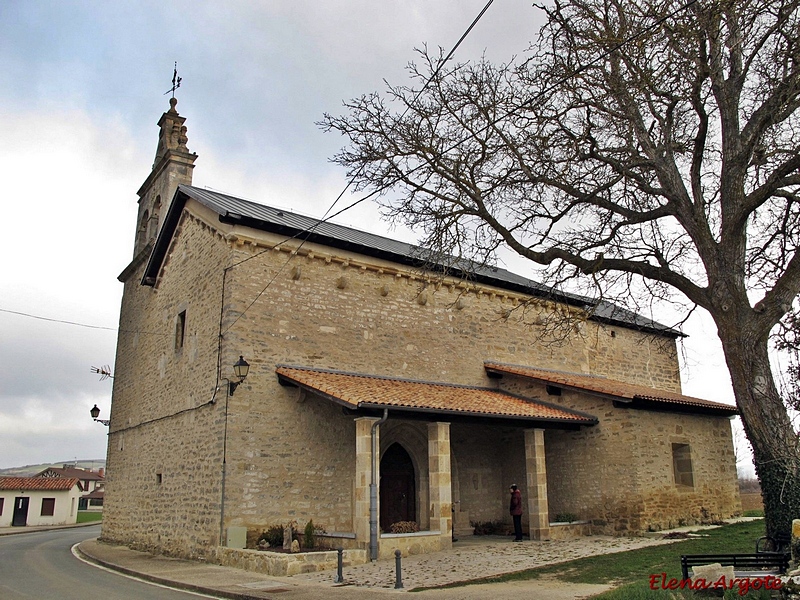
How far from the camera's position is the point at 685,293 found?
912cm

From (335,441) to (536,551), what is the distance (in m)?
4.56

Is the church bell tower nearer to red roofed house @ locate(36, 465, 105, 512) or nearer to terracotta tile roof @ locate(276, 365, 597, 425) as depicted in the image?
terracotta tile roof @ locate(276, 365, 597, 425)

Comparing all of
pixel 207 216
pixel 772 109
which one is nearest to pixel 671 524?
pixel 772 109

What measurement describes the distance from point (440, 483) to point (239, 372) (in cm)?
450

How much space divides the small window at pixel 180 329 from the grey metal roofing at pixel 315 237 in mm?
2588

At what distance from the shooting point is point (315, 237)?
47.3 feet

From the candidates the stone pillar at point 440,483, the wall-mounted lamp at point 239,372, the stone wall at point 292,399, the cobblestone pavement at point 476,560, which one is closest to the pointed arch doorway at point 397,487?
the stone wall at point 292,399

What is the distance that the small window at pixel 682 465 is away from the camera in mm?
15570

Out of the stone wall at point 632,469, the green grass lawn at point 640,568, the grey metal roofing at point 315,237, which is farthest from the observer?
the stone wall at point 632,469

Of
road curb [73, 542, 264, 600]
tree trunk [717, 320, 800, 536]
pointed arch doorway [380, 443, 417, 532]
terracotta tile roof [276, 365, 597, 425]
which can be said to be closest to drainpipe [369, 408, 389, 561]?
terracotta tile roof [276, 365, 597, 425]

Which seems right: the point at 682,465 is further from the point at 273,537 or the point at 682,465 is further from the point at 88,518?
the point at 88,518

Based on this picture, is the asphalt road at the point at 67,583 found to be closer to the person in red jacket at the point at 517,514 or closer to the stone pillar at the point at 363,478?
the stone pillar at the point at 363,478

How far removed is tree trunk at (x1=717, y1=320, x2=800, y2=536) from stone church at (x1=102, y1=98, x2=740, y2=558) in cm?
262

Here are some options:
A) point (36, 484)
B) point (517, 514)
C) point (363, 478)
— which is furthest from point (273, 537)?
point (36, 484)
